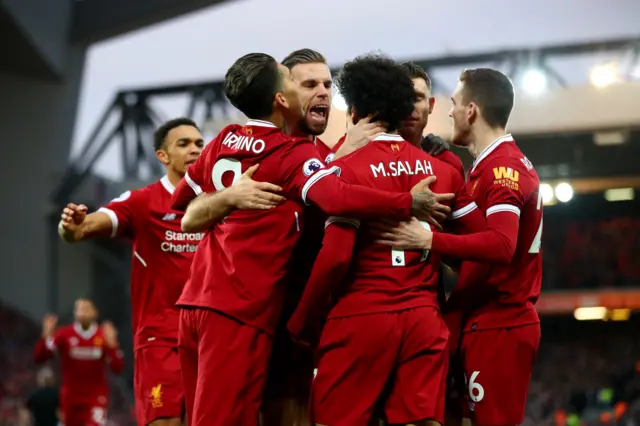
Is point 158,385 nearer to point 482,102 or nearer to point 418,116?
point 418,116

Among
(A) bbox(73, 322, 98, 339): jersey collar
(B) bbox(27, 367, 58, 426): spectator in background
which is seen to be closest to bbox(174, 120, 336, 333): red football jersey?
(A) bbox(73, 322, 98, 339): jersey collar

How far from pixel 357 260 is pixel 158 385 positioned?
1.98 m

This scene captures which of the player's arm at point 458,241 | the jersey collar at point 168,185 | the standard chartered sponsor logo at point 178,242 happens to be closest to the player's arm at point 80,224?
the standard chartered sponsor logo at point 178,242

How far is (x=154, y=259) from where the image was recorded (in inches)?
218

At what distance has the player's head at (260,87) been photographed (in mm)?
3967

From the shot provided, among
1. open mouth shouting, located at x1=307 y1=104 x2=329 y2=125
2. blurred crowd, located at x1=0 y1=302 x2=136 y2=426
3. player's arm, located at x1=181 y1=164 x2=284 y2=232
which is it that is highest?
open mouth shouting, located at x1=307 y1=104 x2=329 y2=125

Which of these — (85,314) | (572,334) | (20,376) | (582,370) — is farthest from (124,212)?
(572,334)

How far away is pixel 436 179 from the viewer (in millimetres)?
3881

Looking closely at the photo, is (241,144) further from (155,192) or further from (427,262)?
(155,192)

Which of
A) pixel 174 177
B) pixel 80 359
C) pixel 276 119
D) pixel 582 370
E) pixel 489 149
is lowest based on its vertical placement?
pixel 582 370

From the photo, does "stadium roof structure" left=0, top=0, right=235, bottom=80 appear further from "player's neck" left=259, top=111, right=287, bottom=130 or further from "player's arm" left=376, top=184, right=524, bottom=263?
"player's arm" left=376, top=184, right=524, bottom=263

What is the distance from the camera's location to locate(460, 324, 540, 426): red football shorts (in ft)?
13.4

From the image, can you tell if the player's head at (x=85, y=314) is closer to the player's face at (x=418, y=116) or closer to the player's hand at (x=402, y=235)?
the player's face at (x=418, y=116)

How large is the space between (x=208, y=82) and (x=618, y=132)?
7.17 meters
